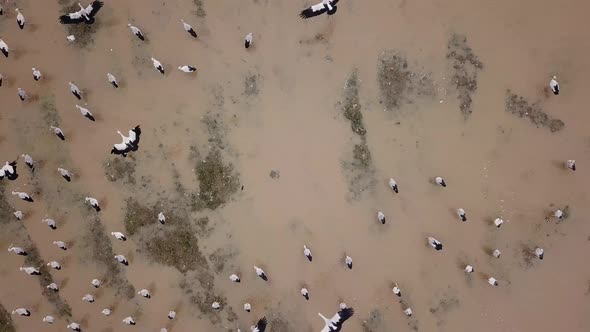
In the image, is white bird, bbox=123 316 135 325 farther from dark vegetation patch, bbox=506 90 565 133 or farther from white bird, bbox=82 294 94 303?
dark vegetation patch, bbox=506 90 565 133

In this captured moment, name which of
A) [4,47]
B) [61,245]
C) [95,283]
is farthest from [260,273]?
[4,47]

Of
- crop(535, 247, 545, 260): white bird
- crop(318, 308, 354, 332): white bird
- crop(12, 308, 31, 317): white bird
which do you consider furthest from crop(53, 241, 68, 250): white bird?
crop(535, 247, 545, 260): white bird

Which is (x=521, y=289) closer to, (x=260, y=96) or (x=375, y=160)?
(x=375, y=160)

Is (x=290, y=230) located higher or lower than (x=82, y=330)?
higher

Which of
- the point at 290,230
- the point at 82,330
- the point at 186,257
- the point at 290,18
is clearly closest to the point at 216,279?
the point at 186,257

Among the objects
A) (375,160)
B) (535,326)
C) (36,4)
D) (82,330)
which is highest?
(36,4)

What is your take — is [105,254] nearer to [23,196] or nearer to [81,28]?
[23,196]
